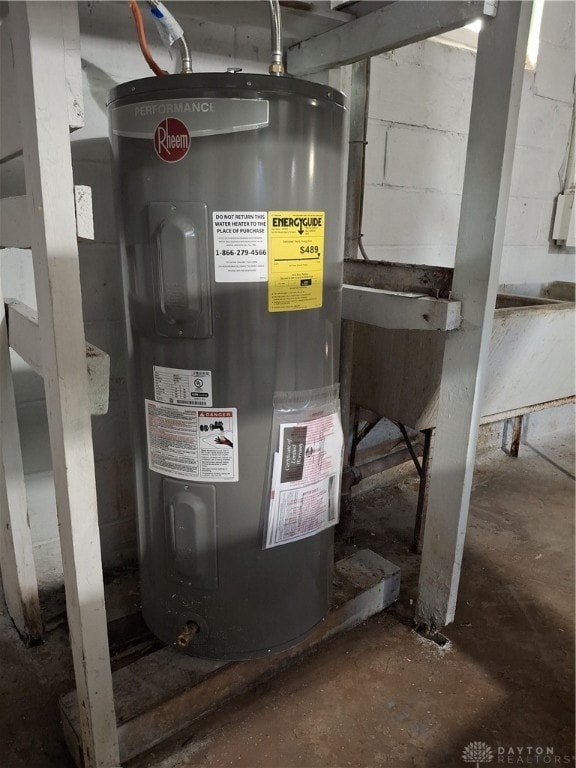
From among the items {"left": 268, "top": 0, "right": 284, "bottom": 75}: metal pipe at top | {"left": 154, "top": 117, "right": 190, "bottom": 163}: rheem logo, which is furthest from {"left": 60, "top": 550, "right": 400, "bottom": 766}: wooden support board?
{"left": 268, "top": 0, "right": 284, "bottom": 75}: metal pipe at top

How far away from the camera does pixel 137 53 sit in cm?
126

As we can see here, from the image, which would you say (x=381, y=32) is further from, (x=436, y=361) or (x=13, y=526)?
(x=13, y=526)

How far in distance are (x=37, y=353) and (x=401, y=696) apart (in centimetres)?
100

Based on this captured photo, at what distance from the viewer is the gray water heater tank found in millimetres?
872

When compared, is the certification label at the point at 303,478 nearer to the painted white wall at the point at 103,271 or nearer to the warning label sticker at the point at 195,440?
the warning label sticker at the point at 195,440

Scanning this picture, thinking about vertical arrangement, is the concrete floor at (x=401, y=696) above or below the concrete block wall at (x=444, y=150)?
below

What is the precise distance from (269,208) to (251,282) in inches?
4.8

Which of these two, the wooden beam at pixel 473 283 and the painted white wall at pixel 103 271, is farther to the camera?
the painted white wall at pixel 103 271

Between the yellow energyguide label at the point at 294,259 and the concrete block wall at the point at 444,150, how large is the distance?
856 millimetres

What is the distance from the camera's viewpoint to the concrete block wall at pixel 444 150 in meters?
1.73

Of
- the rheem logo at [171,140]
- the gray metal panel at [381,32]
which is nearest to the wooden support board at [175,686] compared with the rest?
the rheem logo at [171,140]

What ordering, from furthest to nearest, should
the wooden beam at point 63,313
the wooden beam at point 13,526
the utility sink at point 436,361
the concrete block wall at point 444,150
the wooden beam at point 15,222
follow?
1. the concrete block wall at point 444,150
2. the utility sink at point 436,361
3. the wooden beam at point 13,526
4. the wooden beam at point 15,222
5. the wooden beam at point 63,313

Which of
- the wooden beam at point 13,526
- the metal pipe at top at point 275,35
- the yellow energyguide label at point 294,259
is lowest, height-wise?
the wooden beam at point 13,526

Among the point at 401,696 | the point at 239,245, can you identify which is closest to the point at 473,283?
the point at 239,245
